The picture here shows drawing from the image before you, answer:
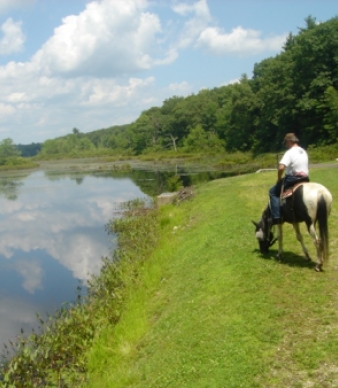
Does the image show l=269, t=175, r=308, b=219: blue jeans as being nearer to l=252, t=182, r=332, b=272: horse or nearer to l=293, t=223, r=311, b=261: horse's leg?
l=252, t=182, r=332, b=272: horse

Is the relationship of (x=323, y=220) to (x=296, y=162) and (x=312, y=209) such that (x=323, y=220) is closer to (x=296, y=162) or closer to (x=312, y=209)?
(x=312, y=209)

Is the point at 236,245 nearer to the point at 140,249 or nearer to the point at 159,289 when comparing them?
the point at 159,289

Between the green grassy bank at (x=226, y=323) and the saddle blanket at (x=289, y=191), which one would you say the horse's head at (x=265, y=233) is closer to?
the green grassy bank at (x=226, y=323)

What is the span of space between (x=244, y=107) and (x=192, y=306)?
64993 millimetres

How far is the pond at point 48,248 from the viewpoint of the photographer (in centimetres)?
Result: 1308

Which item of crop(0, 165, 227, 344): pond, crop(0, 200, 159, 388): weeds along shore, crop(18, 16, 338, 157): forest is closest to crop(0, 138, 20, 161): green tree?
crop(18, 16, 338, 157): forest

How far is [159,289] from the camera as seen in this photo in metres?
10.1

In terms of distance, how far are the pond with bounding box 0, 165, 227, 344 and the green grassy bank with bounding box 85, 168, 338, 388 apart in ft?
12.4

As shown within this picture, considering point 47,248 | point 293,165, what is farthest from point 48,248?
point 293,165

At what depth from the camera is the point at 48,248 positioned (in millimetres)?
19906

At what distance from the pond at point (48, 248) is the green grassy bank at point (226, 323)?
3.78 meters

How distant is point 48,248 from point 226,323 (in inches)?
588

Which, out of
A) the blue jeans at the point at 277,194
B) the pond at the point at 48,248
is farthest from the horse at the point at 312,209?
the pond at the point at 48,248

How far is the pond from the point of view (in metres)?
13.1
